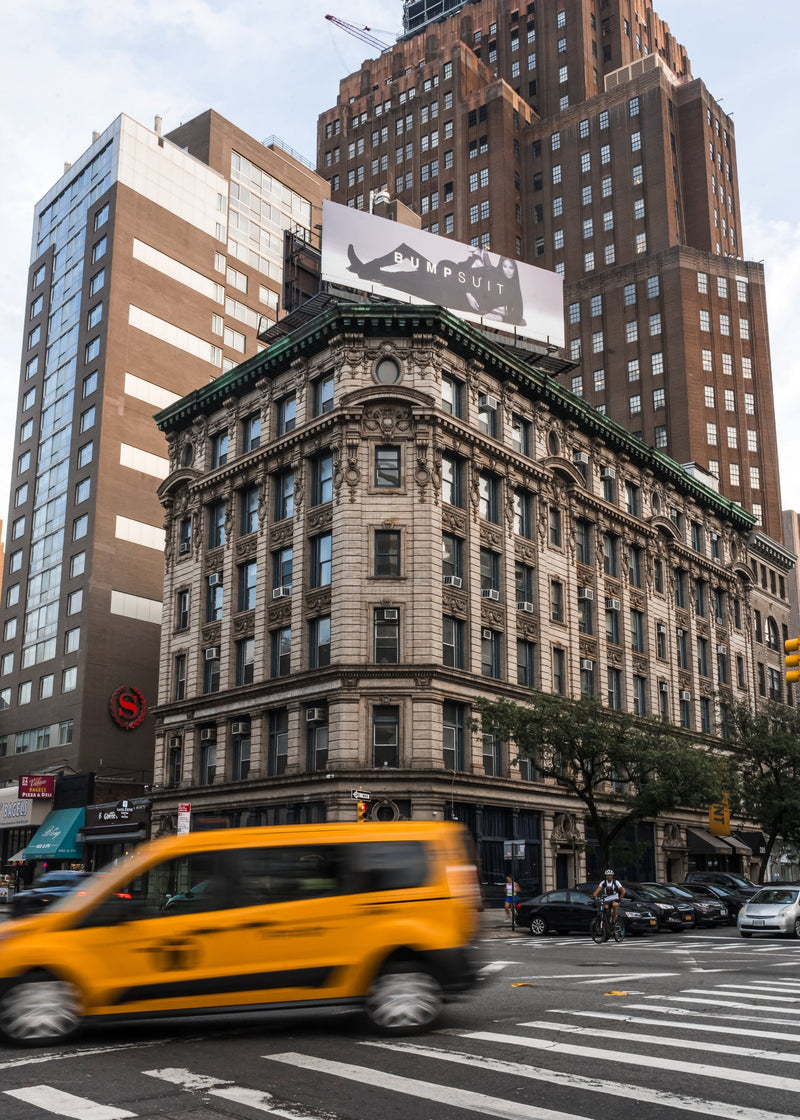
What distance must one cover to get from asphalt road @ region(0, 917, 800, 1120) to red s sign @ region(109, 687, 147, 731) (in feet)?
166

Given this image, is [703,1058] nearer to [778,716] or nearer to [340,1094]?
[340,1094]

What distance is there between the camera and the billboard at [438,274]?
4747cm

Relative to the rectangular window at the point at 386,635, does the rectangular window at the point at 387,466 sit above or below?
above

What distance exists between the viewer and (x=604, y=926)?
92.9 feet

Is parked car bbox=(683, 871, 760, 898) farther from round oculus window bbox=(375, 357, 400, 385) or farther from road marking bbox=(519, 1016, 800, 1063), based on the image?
road marking bbox=(519, 1016, 800, 1063)

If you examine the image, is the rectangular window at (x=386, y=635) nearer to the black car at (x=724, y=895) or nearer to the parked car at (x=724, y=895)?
the black car at (x=724, y=895)

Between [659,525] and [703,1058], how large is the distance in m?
50.0

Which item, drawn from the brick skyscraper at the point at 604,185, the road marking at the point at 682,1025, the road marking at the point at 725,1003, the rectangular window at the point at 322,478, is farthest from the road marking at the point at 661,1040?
the brick skyscraper at the point at 604,185

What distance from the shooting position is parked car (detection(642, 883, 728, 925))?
3666cm

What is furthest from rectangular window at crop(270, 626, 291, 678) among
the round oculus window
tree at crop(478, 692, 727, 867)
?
the round oculus window

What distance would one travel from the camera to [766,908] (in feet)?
104

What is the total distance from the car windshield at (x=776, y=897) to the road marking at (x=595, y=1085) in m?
24.6

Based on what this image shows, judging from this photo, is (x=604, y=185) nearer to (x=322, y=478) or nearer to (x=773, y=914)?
(x=322, y=478)

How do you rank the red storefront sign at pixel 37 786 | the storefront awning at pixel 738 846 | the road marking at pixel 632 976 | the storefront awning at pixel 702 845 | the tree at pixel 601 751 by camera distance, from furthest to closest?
the red storefront sign at pixel 37 786
the storefront awning at pixel 738 846
the storefront awning at pixel 702 845
the tree at pixel 601 751
the road marking at pixel 632 976
